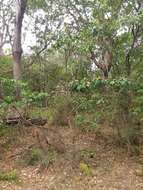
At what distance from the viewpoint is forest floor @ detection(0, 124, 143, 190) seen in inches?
312

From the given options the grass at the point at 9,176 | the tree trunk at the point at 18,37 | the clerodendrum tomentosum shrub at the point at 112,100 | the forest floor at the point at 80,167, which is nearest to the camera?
the forest floor at the point at 80,167

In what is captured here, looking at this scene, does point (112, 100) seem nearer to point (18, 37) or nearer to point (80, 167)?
point (80, 167)

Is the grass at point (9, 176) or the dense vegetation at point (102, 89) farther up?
the dense vegetation at point (102, 89)

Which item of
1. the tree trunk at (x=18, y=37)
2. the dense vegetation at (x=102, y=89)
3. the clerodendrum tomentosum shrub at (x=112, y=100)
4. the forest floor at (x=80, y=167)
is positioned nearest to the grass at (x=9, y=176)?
the forest floor at (x=80, y=167)

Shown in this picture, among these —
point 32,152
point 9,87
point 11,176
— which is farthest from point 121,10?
point 11,176

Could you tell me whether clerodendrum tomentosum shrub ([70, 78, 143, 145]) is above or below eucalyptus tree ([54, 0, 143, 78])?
below

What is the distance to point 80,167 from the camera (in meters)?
8.62

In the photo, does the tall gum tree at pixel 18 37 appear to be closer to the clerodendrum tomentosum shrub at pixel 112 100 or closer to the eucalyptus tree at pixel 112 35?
the eucalyptus tree at pixel 112 35

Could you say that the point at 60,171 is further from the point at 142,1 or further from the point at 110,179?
the point at 142,1

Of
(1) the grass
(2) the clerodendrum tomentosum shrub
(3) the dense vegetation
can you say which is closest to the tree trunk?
(3) the dense vegetation

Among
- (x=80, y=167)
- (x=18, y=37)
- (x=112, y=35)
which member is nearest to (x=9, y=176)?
(x=80, y=167)

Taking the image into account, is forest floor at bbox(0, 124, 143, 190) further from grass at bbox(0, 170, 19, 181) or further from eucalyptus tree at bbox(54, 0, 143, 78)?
eucalyptus tree at bbox(54, 0, 143, 78)

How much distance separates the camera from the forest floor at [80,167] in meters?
7.93

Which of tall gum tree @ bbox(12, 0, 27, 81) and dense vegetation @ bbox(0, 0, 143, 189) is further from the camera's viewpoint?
tall gum tree @ bbox(12, 0, 27, 81)
